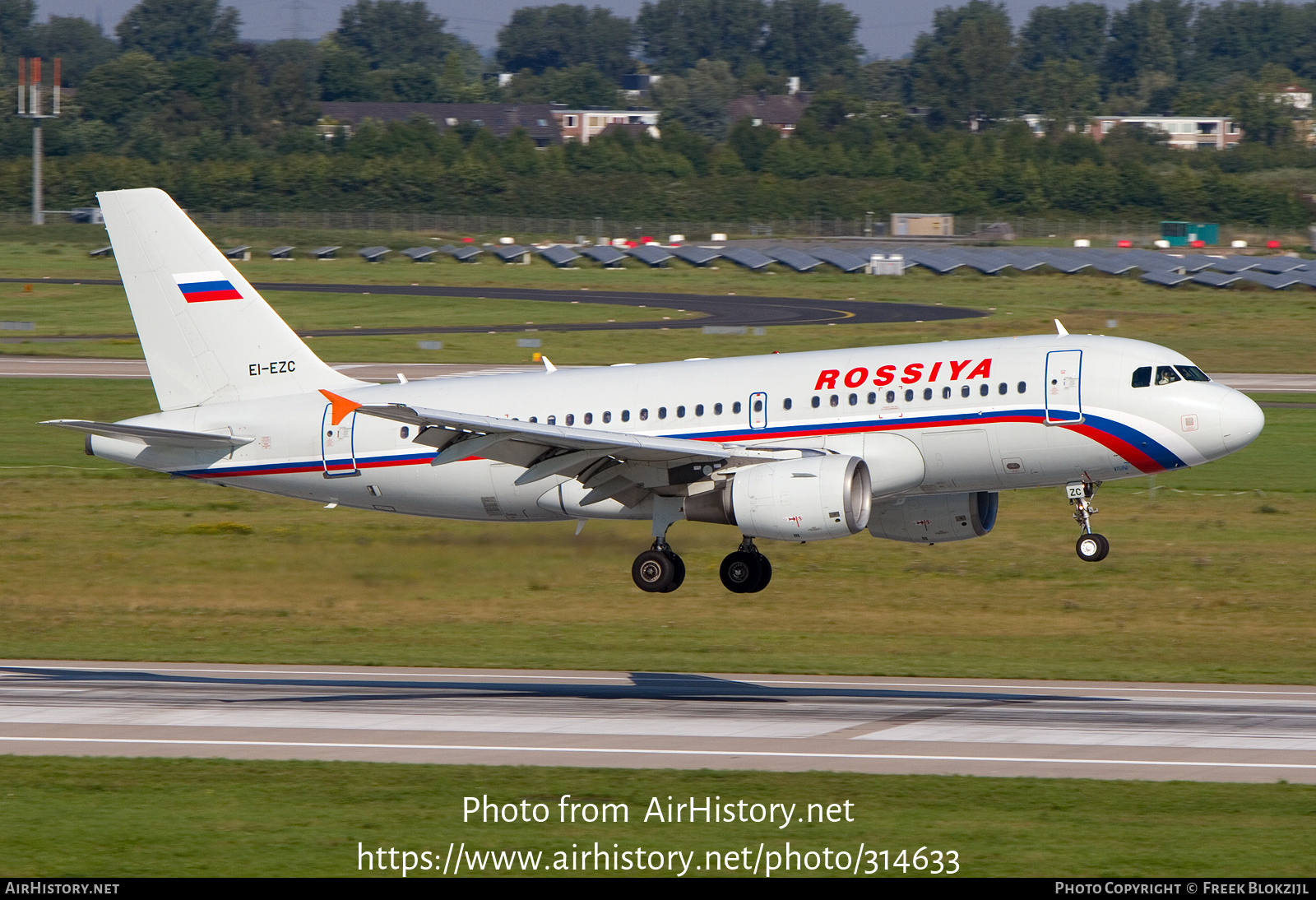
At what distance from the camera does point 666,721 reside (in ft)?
129

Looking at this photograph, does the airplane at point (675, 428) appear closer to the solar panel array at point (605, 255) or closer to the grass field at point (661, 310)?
the grass field at point (661, 310)

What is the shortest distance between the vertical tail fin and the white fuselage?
88cm

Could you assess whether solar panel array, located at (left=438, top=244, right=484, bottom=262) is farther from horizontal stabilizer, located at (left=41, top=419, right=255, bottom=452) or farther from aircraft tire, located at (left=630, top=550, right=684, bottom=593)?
aircraft tire, located at (left=630, top=550, right=684, bottom=593)

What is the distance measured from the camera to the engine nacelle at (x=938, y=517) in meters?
44.3

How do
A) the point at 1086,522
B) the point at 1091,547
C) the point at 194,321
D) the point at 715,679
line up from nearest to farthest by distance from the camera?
the point at 1091,547 < the point at 1086,522 < the point at 715,679 < the point at 194,321

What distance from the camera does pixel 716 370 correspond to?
44375 millimetres

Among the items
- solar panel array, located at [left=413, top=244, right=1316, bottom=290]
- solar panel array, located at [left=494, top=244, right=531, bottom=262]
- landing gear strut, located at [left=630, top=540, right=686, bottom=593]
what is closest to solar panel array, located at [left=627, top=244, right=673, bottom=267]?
solar panel array, located at [left=413, top=244, right=1316, bottom=290]

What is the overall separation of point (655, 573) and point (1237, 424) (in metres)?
14.5

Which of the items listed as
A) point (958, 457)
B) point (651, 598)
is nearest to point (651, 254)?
point (651, 598)

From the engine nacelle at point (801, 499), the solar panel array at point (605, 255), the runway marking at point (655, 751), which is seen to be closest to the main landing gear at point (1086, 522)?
the engine nacelle at point (801, 499)

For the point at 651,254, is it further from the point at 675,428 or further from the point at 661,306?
the point at 675,428

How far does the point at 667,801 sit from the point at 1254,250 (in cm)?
17862

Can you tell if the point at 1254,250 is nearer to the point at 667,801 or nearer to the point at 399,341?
the point at 399,341

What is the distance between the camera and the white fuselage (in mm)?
41875
